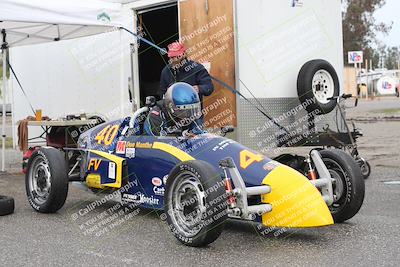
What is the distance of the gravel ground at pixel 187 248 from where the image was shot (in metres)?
4.61

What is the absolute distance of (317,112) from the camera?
912 cm

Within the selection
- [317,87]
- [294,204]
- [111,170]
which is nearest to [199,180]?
[294,204]

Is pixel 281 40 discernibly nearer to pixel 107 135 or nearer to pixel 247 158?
pixel 107 135

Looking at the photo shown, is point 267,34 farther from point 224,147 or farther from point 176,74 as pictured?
point 224,147

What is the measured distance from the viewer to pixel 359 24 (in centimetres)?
5416

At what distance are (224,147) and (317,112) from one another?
3.97m

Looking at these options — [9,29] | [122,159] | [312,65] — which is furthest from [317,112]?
[9,29]

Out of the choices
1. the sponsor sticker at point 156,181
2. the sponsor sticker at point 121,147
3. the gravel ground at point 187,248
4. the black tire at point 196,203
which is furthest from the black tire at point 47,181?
the black tire at point 196,203

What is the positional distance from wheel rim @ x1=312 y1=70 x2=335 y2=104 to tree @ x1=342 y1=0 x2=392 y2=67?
46918mm

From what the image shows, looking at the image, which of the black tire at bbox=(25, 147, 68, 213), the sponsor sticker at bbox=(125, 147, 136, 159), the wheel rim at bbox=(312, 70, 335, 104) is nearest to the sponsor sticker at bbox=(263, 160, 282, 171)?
the sponsor sticker at bbox=(125, 147, 136, 159)

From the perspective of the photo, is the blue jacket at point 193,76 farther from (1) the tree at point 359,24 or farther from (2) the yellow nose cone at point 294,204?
(1) the tree at point 359,24

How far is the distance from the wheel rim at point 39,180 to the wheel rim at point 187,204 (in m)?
2.05

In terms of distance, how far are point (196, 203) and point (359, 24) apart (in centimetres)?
5236

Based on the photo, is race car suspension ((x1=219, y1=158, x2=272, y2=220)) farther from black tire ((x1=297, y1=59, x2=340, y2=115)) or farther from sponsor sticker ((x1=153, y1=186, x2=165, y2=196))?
black tire ((x1=297, y1=59, x2=340, y2=115))
